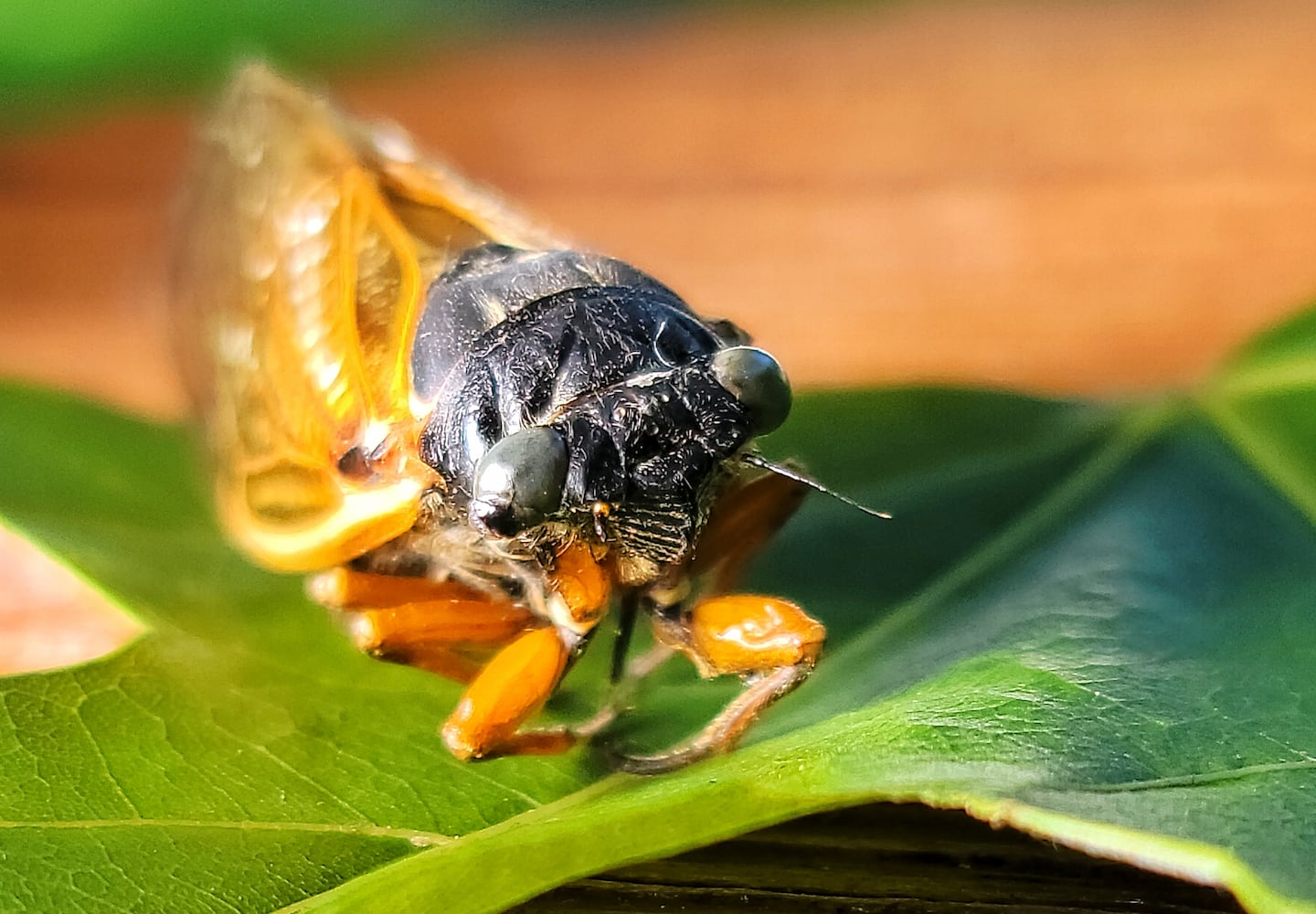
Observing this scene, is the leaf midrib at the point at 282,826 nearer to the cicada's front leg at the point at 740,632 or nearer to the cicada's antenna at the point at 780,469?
the cicada's front leg at the point at 740,632

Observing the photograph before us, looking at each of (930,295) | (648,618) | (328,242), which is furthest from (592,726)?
(930,295)

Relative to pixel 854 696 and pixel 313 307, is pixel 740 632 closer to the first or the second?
pixel 854 696

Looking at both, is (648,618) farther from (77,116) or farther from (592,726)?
(77,116)

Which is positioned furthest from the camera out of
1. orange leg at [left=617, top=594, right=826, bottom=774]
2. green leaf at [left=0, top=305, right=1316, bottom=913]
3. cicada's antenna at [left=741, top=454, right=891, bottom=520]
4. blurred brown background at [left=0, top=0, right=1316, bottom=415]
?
blurred brown background at [left=0, top=0, right=1316, bottom=415]

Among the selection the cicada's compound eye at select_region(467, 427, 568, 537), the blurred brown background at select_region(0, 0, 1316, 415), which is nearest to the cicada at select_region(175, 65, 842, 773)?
the cicada's compound eye at select_region(467, 427, 568, 537)

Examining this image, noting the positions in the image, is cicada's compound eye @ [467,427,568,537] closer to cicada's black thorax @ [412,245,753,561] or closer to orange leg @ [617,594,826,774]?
cicada's black thorax @ [412,245,753,561]

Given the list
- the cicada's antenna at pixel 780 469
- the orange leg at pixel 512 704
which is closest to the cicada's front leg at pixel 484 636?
the orange leg at pixel 512 704
